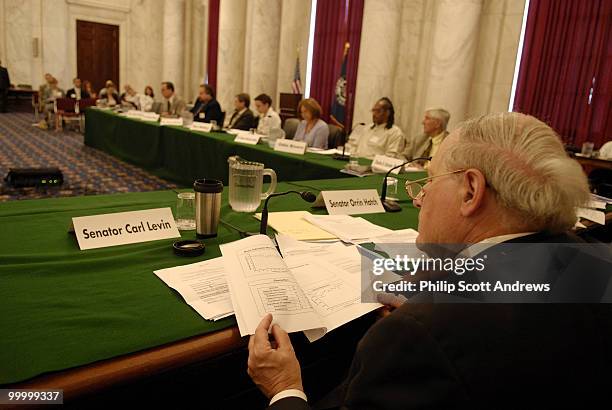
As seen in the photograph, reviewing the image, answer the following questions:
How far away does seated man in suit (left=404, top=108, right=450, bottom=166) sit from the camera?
180 inches

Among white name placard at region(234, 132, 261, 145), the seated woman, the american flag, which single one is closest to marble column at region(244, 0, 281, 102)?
the american flag

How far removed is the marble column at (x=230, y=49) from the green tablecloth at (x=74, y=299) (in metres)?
8.61

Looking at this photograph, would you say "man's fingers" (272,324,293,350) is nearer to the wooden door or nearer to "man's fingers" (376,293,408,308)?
"man's fingers" (376,293,408,308)

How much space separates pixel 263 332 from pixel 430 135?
407 cm

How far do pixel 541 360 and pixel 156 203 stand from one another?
1.58 meters

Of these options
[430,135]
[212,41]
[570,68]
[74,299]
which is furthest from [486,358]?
[212,41]

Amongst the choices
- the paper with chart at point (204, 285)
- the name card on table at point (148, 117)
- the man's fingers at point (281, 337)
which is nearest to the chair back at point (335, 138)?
the name card on table at point (148, 117)

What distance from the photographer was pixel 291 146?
433 centimetres

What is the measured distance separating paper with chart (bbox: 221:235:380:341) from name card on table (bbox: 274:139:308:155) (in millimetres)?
2847

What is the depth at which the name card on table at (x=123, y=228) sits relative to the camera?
1.43m

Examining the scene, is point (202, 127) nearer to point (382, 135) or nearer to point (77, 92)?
point (382, 135)

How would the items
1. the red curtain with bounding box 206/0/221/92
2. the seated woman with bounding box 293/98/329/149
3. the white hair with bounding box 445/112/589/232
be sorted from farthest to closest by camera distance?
the red curtain with bounding box 206/0/221/92 < the seated woman with bounding box 293/98/329/149 < the white hair with bounding box 445/112/589/232

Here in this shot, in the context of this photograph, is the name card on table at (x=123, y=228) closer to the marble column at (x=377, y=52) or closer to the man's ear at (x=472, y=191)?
the man's ear at (x=472, y=191)

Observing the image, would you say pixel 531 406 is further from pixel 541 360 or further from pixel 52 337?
pixel 52 337
